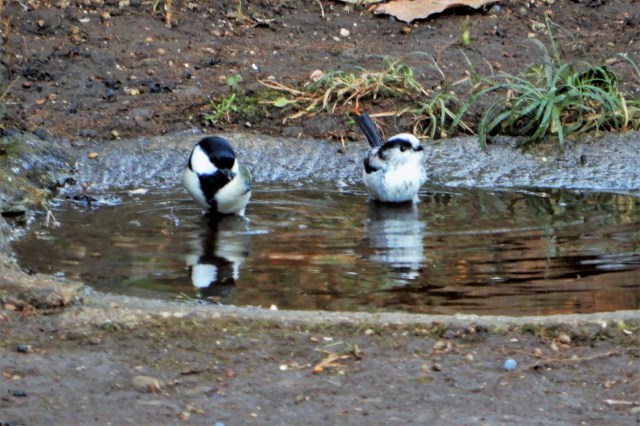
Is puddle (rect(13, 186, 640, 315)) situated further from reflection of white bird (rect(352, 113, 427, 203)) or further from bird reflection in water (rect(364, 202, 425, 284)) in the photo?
reflection of white bird (rect(352, 113, 427, 203))

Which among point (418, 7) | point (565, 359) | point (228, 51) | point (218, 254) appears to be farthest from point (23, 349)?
Result: point (418, 7)

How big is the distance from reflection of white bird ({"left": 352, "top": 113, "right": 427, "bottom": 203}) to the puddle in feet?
0.39

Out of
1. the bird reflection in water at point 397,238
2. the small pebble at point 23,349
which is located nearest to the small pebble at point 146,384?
the small pebble at point 23,349

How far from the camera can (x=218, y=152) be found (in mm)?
8125

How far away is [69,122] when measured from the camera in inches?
375

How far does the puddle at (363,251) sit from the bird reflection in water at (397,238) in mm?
11

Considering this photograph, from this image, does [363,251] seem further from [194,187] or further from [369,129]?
[369,129]

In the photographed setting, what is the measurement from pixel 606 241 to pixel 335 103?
306 cm

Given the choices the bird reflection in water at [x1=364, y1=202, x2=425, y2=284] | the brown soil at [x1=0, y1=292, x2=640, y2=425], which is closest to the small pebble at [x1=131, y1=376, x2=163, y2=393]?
the brown soil at [x1=0, y1=292, x2=640, y2=425]

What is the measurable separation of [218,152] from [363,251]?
1522 mm

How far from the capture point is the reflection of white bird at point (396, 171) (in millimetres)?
8641

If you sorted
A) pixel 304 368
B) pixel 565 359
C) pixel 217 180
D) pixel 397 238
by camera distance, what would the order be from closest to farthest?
pixel 304 368 < pixel 565 359 < pixel 397 238 < pixel 217 180

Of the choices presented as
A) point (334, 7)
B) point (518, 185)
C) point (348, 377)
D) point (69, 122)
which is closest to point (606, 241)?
point (518, 185)

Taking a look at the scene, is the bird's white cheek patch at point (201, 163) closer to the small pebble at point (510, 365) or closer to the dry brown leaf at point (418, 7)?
the small pebble at point (510, 365)
